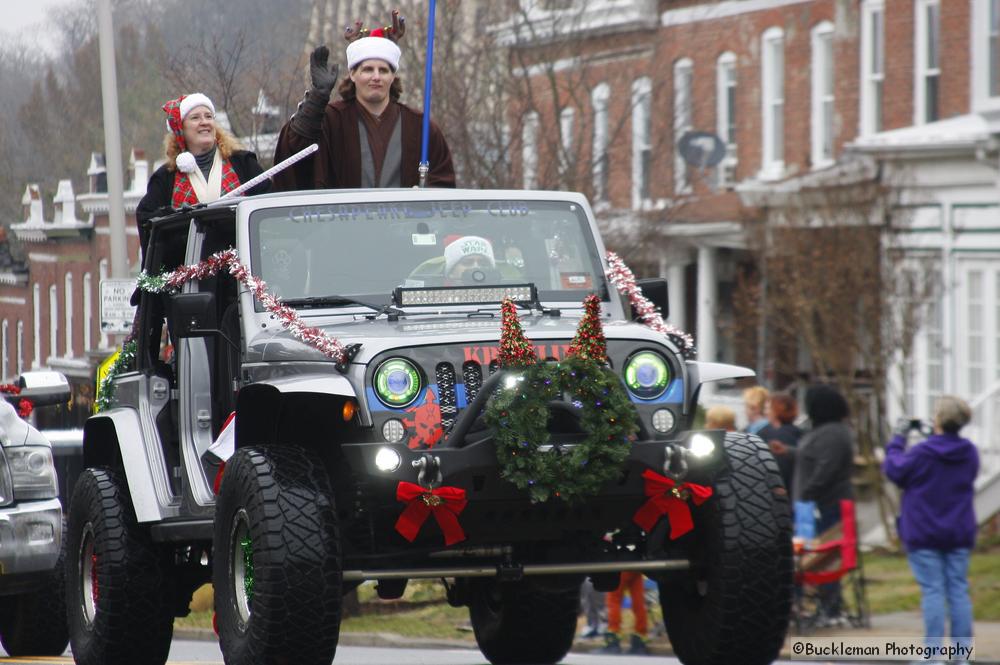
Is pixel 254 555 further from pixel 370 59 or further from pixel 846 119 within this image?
pixel 846 119

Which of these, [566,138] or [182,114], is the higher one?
[566,138]

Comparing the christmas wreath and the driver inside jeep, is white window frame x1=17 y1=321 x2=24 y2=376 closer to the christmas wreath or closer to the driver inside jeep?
the driver inside jeep

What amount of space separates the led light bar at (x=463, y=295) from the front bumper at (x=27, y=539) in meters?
2.42

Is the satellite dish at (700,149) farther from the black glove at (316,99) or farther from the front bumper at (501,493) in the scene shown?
the front bumper at (501,493)

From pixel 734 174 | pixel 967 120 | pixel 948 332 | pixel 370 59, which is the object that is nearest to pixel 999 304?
pixel 948 332

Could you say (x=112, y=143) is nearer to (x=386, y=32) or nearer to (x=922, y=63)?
(x=386, y=32)

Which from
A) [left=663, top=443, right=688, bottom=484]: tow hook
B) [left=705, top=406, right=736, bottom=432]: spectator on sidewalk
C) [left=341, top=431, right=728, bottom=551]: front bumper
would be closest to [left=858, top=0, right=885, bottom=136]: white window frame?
[left=705, top=406, right=736, bottom=432]: spectator on sidewalk

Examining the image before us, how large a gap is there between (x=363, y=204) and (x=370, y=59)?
123cm

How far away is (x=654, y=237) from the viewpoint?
77.2 feet

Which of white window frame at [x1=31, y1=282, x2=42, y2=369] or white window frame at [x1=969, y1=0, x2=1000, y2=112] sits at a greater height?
white window frame at [x1=969, y1=0, x2=1000, y2=112]

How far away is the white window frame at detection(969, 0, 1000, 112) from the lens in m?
21.9

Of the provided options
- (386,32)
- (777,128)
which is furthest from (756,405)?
(777,128)

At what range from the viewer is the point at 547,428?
26.0 feet

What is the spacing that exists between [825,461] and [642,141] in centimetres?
1233
